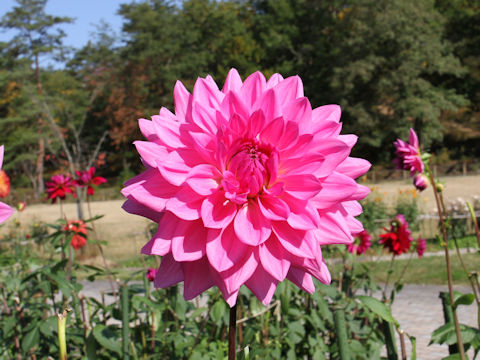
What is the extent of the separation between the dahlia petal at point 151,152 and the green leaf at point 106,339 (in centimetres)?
85

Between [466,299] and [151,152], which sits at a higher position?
[151,152]

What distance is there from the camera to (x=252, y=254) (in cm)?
53

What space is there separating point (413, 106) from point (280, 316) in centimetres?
2056

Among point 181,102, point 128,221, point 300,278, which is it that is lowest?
point 128,221

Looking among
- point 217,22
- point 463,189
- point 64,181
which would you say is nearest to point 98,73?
point 217,22

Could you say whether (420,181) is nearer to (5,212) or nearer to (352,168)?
(352,168)

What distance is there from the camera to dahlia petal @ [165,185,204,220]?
510 millimetres

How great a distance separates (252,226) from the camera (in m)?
0.54

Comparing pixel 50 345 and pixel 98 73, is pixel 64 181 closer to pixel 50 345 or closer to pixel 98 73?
pixel 50 345

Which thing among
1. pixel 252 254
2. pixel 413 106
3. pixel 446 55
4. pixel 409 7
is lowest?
pixel 252 254

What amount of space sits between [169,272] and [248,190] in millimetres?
126

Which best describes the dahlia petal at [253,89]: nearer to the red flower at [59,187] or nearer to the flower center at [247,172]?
the flower center at [247,172]

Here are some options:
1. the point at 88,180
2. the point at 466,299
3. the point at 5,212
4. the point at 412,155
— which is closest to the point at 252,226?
the point at 5,212

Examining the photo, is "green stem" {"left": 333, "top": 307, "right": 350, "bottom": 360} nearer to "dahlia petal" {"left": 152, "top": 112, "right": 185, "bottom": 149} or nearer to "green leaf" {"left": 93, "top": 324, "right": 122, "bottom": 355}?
"dahlia petal" {"left": 152, "top": 112, "right": 185, "bottom": 149}
